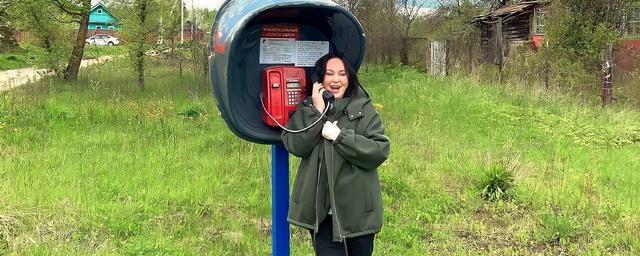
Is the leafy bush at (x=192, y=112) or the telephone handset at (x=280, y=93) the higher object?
the telephone handset at (x=280, y=93)

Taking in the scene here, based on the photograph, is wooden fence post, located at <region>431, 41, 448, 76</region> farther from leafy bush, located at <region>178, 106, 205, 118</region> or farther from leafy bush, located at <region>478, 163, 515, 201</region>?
leafy bush, located at <region>478, 163, 515, 201</region>

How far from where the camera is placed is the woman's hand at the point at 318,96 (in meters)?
2.62

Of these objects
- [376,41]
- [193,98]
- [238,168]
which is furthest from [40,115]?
[376,41]

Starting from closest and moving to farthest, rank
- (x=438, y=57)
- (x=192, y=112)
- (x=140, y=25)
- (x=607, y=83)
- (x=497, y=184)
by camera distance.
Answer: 1. (x=497, y=184)
2. (x=192, y=112)
3. (x=607, y=83)
4. (x=140, y=25)
5. (x=438, y=57)

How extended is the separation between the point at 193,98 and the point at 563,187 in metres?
7.47

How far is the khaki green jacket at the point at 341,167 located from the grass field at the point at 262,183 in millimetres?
1321

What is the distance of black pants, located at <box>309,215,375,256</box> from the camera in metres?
2.70

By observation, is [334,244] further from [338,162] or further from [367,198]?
[338,162]

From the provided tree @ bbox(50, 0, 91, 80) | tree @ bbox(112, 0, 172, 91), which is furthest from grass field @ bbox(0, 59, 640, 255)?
tree @ bbox(50, 0, 91, 80)

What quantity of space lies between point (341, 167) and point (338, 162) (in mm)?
26

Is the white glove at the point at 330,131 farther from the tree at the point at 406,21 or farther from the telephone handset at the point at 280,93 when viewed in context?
the tree at the point at 406,21

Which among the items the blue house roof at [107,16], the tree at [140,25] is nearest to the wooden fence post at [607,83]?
the tree at [140,25]

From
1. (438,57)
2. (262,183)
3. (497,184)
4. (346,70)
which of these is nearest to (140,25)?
(262,183)

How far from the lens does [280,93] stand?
2693 mm
